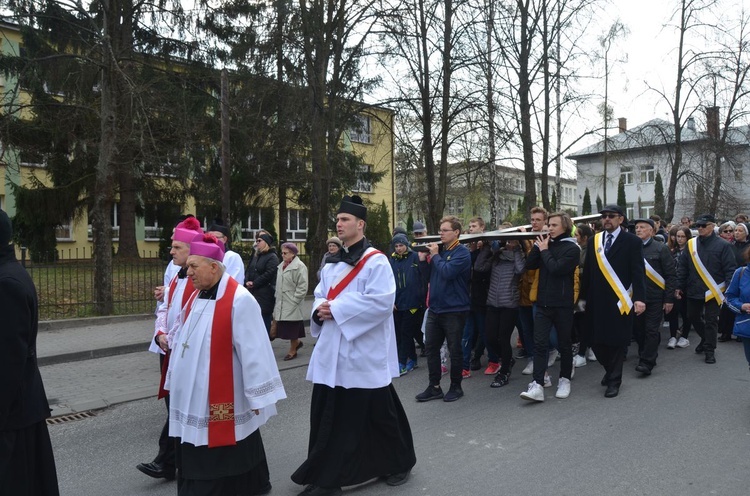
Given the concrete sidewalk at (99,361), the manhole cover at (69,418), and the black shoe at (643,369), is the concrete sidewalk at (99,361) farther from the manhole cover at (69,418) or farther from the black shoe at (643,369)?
the black shoe at (643,369)

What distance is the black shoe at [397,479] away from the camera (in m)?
4.49

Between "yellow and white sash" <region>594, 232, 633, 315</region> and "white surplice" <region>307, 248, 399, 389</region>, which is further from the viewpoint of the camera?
"yellow and white sash" <region>594, 232, 633, 315</region>

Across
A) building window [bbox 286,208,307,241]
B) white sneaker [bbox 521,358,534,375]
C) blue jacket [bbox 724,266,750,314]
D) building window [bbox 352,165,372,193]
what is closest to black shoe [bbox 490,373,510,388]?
white sneaker [bbox 521,358,534,375]

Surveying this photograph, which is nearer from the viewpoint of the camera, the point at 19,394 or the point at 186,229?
the point at 19,394

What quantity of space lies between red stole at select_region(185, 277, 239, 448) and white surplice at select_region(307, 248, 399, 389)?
85 cm

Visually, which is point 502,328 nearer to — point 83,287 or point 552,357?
point 552,357

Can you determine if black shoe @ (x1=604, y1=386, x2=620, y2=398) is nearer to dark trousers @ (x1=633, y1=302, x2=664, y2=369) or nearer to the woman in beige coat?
dark trousers @ (x1=633, y1=302, x2=664, y2=369)

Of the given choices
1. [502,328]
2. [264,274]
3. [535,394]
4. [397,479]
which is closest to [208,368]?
[397,479]

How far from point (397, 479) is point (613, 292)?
3526 millimetres

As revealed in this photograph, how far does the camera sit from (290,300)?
960cm

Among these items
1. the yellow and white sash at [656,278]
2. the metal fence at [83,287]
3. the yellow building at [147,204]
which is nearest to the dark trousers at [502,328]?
the yellow and white sash at [656,278]

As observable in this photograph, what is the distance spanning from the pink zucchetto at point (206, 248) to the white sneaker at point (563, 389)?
4424mm

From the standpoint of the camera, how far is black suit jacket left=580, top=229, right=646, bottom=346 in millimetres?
6684

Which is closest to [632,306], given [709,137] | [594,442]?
[594,442]
